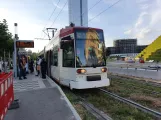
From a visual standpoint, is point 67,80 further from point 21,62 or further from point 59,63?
point 21,62

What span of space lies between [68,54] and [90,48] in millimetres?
1118

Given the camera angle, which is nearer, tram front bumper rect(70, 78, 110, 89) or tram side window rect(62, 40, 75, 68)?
tram front bumper rect(70, 78, 110, 89)

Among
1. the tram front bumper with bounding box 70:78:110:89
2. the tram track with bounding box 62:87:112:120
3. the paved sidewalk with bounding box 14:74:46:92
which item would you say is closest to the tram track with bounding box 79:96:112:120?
the tram track with bounding box 62:87:112:120

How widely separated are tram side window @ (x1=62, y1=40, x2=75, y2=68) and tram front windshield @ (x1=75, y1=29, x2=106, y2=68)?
0.28 metres

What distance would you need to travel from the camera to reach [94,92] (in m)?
12.1

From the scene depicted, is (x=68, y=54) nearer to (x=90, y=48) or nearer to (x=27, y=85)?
(x=90, y=48)

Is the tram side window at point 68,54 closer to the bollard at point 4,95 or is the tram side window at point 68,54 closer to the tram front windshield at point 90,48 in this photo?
the tram front windshield at point 90,48

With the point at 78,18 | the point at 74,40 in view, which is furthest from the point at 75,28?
the point at 78,18

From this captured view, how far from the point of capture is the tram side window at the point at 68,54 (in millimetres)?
11116

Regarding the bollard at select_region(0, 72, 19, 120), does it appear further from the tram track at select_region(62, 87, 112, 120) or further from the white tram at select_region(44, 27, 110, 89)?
the white tram at select_region(44, 27, 110, 89)

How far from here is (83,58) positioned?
10984 millimetres

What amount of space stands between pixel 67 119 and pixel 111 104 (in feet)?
10.1

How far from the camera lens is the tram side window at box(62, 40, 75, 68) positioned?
11.1m

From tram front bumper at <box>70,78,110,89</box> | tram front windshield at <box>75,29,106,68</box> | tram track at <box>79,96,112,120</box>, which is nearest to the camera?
tram track at <box>79,96,112,120</box>
